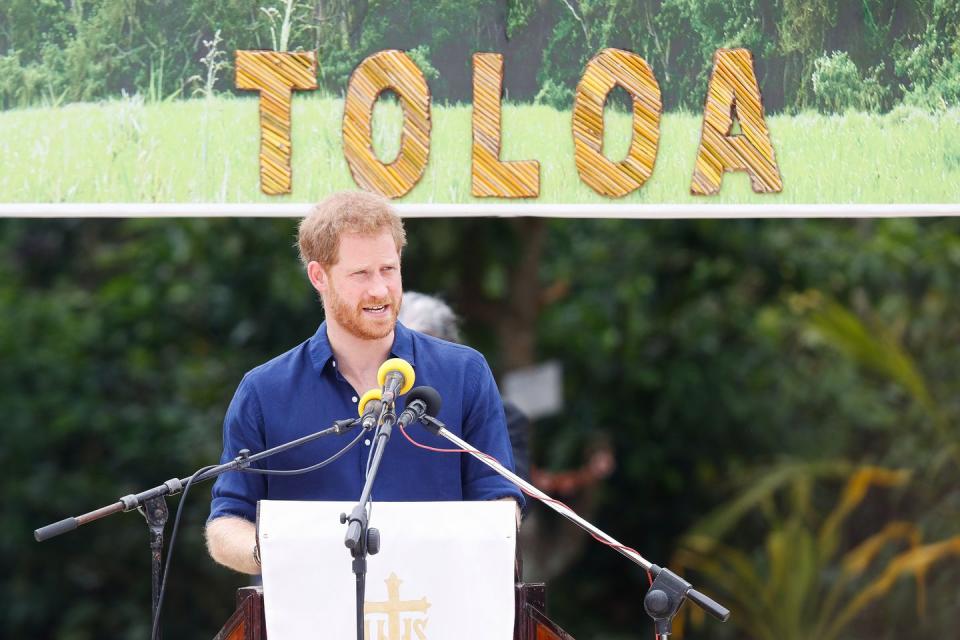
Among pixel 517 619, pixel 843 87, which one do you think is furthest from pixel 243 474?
pixel 843 87

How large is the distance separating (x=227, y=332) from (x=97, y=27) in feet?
Answer: 12.1

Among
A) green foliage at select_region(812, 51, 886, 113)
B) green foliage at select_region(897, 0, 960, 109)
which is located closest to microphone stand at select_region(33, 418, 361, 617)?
green foliage at select_region(812, 51, 886, 113)

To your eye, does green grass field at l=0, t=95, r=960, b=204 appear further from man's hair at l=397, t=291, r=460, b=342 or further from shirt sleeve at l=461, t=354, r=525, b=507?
shirt sleeve at l=461, t=354, r=525, b=507

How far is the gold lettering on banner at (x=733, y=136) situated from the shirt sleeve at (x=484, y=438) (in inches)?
38.1

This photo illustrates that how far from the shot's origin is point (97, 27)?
3.66m

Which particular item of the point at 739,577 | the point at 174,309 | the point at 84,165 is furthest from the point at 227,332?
the point at 84,165

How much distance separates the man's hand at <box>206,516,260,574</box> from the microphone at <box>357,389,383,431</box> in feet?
1.29

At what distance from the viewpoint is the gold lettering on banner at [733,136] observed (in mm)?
3689

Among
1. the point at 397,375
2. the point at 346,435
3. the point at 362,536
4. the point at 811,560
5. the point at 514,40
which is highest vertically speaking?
the point at 514,40

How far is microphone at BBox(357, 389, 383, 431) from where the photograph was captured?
2.51 m

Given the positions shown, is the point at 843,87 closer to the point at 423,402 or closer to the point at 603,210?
the point at 603,210

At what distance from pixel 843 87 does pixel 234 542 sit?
2049 mm

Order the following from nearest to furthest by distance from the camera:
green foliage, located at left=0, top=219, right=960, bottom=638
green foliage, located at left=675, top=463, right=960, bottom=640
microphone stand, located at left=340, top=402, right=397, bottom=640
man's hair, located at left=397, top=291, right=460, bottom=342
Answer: microphone stand, located at left=340, top=402, right=397, bottom=640 → man's hair, located at left=397, top=291, right=460, bottom=342 → green foliage, located at left=675, top=463, right=960, bottom=640 → green foliage, located at left=0, top=219, right=960, bottom=638

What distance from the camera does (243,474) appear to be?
9.80 feet
